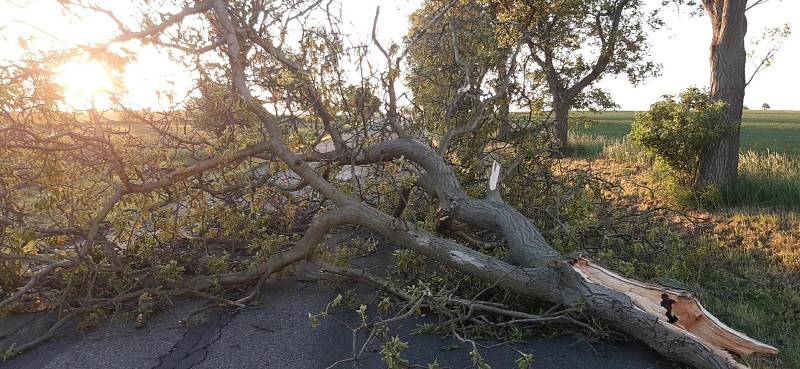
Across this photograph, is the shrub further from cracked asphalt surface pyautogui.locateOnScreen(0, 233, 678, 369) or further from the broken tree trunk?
cracked asphalt surface pyautogui.locateOnScreen(0, 233, 678, 369)

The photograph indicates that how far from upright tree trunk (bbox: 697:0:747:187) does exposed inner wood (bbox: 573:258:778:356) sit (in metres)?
4.66

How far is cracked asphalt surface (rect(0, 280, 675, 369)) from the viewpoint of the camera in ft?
11.6

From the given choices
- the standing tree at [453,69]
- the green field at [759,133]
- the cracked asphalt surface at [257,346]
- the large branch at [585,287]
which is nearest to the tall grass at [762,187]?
the green field at [759,133]

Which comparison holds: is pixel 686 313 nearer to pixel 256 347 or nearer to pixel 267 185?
pixel 256 347

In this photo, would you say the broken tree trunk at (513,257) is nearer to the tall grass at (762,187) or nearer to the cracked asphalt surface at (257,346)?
the cracked asphalt surface at (257,346)

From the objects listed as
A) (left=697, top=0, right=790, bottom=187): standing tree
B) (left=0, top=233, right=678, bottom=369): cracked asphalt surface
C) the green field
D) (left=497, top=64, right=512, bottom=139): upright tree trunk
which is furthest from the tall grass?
(left=0, top=233, right=678, bottom=369): cracked asphalt surface

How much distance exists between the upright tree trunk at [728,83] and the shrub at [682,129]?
16cm

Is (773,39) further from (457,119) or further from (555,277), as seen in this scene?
(555,277)

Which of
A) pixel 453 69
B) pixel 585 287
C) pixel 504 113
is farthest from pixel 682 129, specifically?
pixel 585 287

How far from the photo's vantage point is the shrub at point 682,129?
24.2 ft

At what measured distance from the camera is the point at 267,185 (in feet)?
18.1

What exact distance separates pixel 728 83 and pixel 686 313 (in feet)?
18.3

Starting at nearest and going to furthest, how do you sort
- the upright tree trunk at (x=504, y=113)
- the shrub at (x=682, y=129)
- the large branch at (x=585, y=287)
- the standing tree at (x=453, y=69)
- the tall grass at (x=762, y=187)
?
the large branch at (x=585, y=287) → the standing tree at (x=453, y=69) → the upright tree trunk at (x=504, y=113) → the tall grass at (x=762, y=187) → the shrub at (x=682, y=129)

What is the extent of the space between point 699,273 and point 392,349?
363cm
